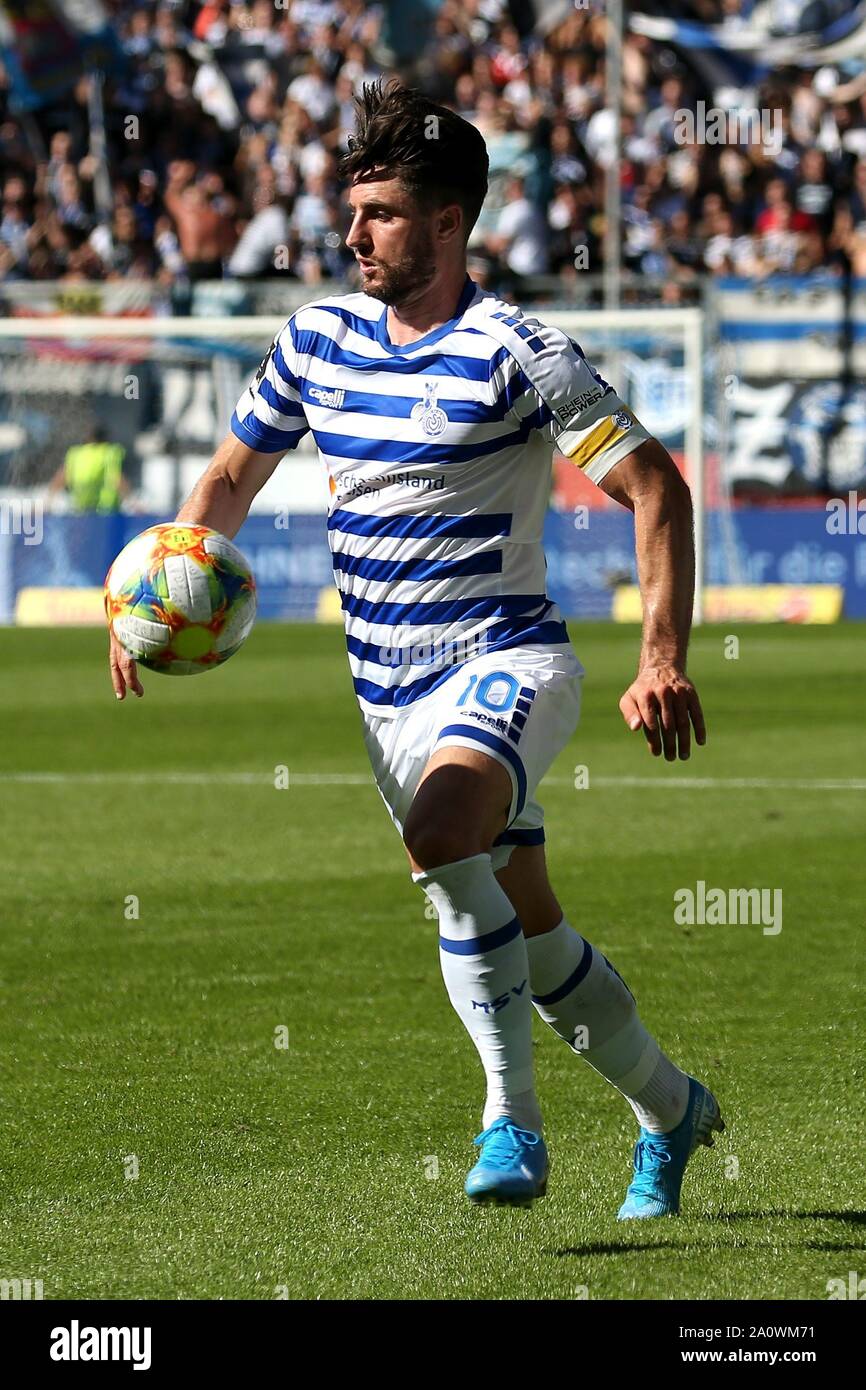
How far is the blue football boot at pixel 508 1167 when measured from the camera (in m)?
3.74

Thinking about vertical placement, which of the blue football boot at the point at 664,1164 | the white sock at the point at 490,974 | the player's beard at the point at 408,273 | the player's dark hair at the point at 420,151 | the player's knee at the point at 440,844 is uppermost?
the player's dark hair at the point at 420,151

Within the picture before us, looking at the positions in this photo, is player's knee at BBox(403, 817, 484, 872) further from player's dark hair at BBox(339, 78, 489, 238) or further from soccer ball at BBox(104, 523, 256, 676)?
player's dark hair at BBox(339, 78, 489, 238)

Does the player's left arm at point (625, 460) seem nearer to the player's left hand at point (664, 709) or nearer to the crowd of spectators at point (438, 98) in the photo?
the player's left hand at point (664, 709)

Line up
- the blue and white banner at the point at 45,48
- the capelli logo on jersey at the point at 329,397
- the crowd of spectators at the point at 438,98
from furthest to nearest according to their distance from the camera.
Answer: the blue and white banner at the point at 45,48, the crowd of spectators at the point at 438,98, the capelli logo on jersey at the point at 329,397

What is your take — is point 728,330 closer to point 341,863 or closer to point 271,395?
point 341,863

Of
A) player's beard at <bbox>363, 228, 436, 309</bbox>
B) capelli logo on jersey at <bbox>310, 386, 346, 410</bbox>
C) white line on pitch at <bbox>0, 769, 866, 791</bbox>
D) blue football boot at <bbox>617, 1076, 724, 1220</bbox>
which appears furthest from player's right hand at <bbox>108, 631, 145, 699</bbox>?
white line on pitch at <bbox>0, 769, 866, 791</bbox>

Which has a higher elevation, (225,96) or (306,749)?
(225,96)

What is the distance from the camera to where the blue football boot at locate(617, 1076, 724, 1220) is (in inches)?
167

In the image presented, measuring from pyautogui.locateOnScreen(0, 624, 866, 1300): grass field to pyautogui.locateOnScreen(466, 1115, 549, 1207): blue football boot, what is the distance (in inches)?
5.5

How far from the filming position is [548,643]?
4.23m

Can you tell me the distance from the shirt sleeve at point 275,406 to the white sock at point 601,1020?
1.16 meters

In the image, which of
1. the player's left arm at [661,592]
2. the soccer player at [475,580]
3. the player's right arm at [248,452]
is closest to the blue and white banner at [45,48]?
the player's right arm at [248,452]
